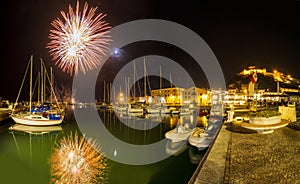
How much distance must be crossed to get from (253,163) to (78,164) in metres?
12.5

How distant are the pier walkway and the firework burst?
7154 mm

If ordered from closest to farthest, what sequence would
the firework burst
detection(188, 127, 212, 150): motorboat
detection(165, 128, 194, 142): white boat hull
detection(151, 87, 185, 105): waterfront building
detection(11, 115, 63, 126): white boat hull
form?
the firework burst, detection(188, 127, 212, 150): motorboat, detection(165, 128, 194, 142): white boat hull, detection(11, 115, 63, 126): white boat hull, detection(151, 87, 185, 105): waterfront building

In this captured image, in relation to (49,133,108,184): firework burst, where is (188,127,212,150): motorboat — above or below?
above

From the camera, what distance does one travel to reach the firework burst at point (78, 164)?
1352 centimetres

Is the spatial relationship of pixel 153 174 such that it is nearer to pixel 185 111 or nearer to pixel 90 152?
pixel 90 152

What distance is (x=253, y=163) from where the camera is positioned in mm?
9438

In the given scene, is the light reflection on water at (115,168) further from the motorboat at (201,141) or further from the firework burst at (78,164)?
the motorboat at (201,141)

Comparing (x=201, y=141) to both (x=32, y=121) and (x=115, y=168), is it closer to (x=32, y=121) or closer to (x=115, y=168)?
(x=115, y=168)

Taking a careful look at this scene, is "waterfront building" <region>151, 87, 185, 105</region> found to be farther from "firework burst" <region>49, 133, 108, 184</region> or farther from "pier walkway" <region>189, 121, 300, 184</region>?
"pier walkway" <region>189, 121, 300, 184</region>

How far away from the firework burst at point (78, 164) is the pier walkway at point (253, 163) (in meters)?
7.15

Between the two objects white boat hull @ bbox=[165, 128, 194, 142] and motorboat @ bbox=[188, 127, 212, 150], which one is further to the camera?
A: white boat hull @ bbox=[165, 128, 194, 142]

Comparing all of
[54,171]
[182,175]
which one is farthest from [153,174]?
[54,171]

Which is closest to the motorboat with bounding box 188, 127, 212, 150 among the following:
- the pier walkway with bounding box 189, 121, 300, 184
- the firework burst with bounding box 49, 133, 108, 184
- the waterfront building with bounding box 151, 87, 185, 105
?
the pier walkway with bounding box 189, 121, 300, 184

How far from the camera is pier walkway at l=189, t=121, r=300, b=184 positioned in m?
7.91
